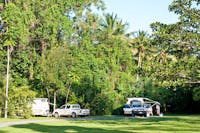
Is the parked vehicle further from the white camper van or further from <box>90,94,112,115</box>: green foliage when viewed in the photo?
the white camper van

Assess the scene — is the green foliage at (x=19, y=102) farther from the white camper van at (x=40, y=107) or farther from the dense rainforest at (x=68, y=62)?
the white camper van at (x=40, y=107)

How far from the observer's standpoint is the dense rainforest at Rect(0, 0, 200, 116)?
53.6m

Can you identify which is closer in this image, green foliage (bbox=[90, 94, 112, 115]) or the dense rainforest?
the dense rainforest

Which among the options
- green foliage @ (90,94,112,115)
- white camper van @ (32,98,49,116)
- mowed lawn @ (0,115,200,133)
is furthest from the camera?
green foliage @ (90,94,112,115)

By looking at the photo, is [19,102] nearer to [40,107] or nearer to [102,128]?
[40,107]

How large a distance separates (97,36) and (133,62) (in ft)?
32.2

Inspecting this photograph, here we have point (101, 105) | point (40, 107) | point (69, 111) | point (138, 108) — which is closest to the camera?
point (40, 107)

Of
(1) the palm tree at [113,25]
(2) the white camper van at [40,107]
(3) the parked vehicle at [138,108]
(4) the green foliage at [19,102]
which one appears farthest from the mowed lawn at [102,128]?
(1) the palm tree at [113,25]

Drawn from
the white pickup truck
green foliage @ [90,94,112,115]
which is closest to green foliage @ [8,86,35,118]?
the white pickup truck

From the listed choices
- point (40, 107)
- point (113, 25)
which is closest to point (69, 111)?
point (40, 107)

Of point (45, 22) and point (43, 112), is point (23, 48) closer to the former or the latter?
point (45, 22)

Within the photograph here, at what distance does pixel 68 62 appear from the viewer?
188ft

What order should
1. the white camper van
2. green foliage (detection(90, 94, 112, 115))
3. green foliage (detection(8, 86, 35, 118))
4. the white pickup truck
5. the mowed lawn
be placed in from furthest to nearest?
green foliage (detection(90, 94, 112, 115)) < the white pickup truck < the white camper van < green foliage (detection(8, 86, 35, 118)) < the mowed lawn

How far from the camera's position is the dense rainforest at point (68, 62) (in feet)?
176
